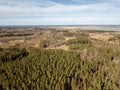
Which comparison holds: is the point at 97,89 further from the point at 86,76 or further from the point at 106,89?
the point at 86,76

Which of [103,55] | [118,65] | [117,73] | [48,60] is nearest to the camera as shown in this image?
[117,73]

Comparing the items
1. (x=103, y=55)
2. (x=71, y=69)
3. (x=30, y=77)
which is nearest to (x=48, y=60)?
(x=71, y=69)

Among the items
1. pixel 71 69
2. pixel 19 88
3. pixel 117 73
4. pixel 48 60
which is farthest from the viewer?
pixel 48 60

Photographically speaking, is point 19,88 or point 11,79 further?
point 11,79

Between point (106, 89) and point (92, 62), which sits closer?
point (106, 89)

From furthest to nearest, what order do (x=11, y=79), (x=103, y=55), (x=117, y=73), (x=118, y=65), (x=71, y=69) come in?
1. (x=103, y=55)
2. (x=118, y=65)
3. (x=71, y=69)
4. (x=117, y=73)
5. (x=11, y=79)

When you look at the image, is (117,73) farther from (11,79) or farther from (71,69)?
(11,79)

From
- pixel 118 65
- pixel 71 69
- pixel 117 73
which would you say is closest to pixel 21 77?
pixel 71 69

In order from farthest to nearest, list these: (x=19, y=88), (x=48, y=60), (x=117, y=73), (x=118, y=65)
→ (x=48, y=60) < (x=118, y=65) < (x=117, y=73) < (x=19, y=88)
